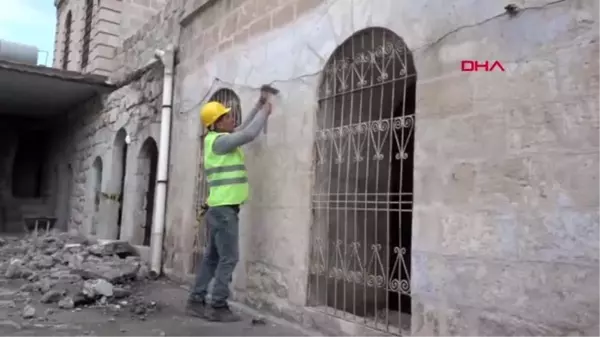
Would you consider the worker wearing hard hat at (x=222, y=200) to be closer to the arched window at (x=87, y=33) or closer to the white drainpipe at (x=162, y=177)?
the white drainpipe at (x=162, y=177)

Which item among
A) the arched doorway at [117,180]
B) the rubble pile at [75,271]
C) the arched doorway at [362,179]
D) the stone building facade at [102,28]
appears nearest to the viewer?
the arched doorway at [362,179]

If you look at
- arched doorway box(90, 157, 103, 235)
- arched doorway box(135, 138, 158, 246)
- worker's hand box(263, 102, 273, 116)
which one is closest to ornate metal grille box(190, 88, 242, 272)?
worker's hand box(263, 102, 273, 116)

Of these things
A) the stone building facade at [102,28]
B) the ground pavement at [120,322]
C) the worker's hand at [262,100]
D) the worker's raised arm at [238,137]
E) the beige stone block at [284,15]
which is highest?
the stone building facade at [102,28]

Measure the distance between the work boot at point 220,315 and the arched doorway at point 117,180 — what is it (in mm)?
5148

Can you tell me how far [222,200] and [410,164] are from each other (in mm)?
1554

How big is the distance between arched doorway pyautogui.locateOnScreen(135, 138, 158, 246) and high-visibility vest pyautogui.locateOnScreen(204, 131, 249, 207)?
143 inches

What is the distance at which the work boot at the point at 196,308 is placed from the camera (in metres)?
4.32

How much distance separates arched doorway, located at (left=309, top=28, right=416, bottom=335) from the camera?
3.50m

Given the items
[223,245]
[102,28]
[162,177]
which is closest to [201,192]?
[162,177]

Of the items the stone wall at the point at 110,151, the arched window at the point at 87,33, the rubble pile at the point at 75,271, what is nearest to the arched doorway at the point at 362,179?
the rubble pile at the point at 75,271

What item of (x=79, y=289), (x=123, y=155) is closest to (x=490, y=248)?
(x=79, y=289)

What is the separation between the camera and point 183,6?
6668mm

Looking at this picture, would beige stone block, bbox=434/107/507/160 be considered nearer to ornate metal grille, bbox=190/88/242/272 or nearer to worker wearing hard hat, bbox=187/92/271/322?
worker wearing hard hat, bbox=187/92/271/322

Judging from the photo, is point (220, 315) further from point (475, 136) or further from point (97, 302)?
point (475, 136)
